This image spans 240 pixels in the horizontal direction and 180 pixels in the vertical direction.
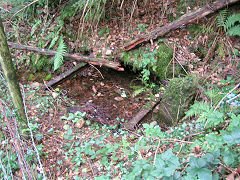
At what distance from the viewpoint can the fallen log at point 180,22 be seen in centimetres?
399

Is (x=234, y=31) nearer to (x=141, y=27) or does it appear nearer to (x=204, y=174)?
(x=141, y=27)

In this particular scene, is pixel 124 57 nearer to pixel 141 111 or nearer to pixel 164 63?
pixel 164 63

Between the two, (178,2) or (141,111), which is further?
(178,2)

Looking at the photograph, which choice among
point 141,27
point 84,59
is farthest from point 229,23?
point 84,59

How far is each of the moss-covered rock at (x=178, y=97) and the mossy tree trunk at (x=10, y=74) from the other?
240 cm

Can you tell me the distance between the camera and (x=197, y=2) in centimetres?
439

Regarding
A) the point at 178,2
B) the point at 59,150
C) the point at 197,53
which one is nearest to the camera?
the point at 59,150

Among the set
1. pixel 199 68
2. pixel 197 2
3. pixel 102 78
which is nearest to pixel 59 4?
pixel 102 78

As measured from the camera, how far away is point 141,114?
3.84 m

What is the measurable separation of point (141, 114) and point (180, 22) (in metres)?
2.20

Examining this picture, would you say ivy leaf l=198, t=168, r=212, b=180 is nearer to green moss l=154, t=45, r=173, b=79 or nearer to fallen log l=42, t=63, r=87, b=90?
green moss l=154, t=45, r=173, b=79

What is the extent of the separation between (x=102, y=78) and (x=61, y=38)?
1481mm

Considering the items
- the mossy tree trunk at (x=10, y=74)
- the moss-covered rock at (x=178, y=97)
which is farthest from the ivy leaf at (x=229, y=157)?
the mossy tree trunk at (x=10, y=74)

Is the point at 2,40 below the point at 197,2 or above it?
below
